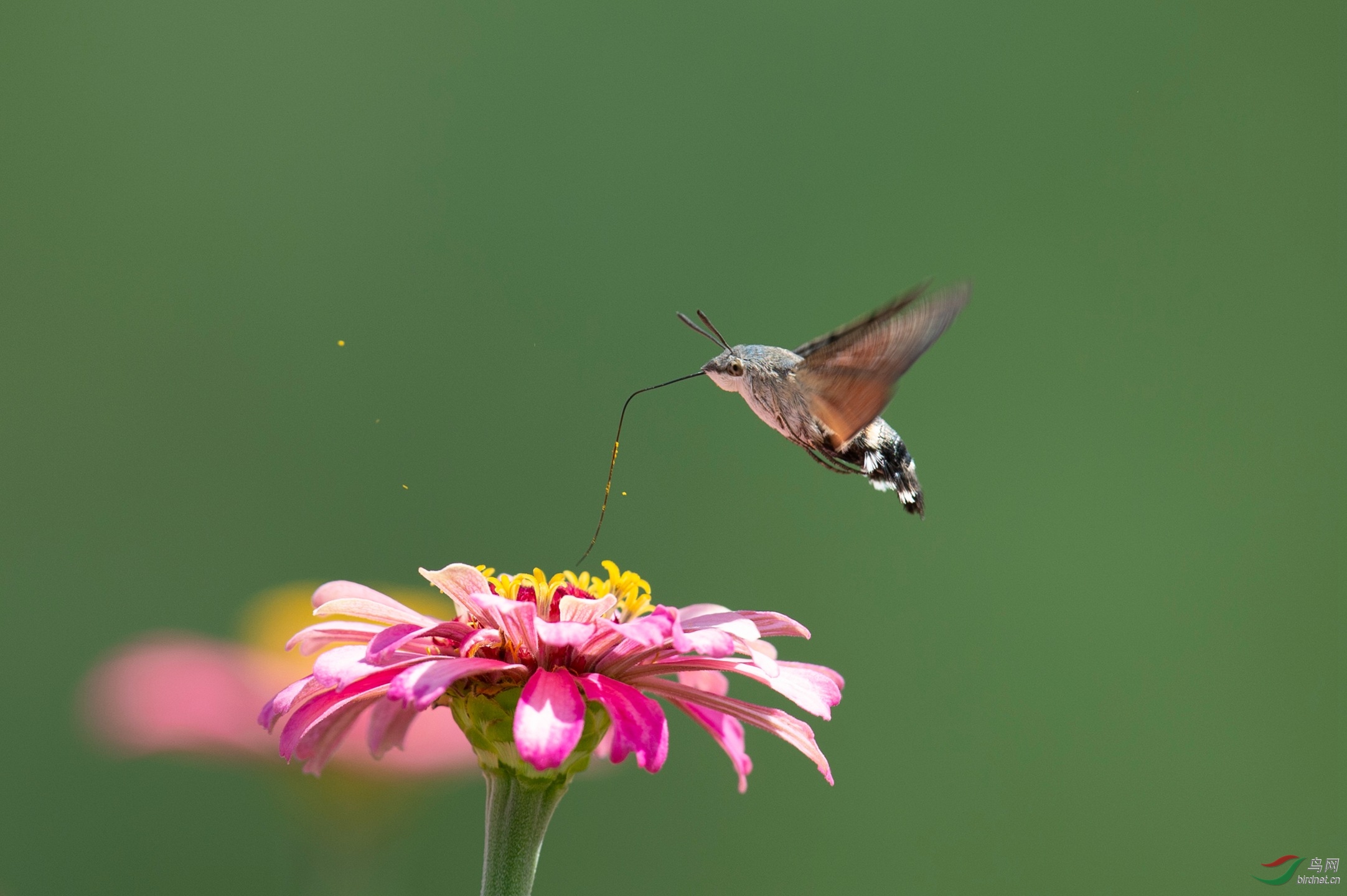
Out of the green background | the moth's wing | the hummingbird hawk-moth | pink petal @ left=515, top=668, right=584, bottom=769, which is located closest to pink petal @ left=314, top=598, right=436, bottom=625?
pink petal @ left=515, top=668, right=584, bottom=769

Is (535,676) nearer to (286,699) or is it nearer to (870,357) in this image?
(286,699)

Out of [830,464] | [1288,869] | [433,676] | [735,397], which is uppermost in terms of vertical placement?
[735,397]

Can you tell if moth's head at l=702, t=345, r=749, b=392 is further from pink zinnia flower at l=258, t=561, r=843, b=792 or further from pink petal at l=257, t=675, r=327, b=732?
pink petal at l=257, t=675, r=327, b=732

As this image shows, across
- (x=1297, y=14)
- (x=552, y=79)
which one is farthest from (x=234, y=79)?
(x=1297, y=14)

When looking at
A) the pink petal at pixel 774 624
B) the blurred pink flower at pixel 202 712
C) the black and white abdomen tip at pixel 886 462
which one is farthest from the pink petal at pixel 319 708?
the blurred pink flower at pixel 202 712

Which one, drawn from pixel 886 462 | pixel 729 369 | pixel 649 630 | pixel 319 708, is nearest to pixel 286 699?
pixel 319 708

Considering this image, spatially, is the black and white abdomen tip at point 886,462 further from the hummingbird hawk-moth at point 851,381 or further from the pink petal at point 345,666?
the pink petal at point 345,666

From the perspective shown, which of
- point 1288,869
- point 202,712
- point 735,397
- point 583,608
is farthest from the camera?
point 735,397
